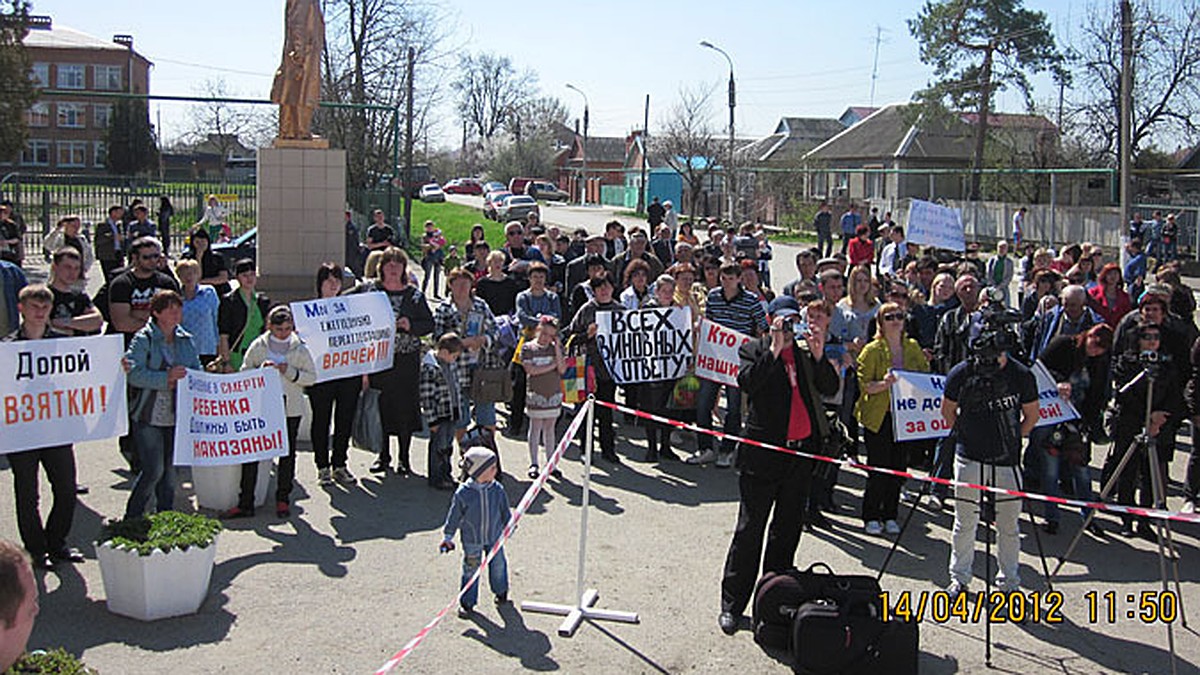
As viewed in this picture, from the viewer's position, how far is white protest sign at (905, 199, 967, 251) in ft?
60.7

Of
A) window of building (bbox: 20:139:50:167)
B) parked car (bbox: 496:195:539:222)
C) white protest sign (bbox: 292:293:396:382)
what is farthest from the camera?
window of building (bbox: 20:139:50:167)

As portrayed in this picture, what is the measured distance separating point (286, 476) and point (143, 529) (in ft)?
6.52

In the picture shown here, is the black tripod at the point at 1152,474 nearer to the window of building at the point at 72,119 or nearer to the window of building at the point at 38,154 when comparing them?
the window of building at the point at 38,154

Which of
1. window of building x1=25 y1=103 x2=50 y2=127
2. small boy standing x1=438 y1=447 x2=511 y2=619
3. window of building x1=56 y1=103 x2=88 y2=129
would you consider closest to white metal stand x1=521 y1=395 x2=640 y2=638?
small boy standing x1=438 y1=447 x2=511 y2=619

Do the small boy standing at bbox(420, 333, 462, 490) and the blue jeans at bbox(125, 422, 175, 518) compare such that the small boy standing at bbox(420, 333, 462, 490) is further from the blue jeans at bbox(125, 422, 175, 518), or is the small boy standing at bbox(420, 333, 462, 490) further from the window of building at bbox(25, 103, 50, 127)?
the window of building at bbox(25, 103, 50, 127)

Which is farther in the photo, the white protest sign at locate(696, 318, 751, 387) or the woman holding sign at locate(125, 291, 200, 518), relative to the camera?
the white protest sign at locate(696, 318, 751, 387)

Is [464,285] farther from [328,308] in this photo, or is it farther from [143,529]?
[143,529]

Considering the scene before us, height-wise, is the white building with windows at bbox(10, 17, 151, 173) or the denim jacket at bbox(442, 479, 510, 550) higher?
the white building with windows at bbox(10, 17, 151, 173)

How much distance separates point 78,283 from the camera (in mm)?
9438

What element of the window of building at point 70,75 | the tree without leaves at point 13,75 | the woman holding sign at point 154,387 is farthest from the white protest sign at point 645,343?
the window of building at point 70,75

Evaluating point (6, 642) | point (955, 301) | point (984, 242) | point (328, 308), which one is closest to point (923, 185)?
point (984, 242)

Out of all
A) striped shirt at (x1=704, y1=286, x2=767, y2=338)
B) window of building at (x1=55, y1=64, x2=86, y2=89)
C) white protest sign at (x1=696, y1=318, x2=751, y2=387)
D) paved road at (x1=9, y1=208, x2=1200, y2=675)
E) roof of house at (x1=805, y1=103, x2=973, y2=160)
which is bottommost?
paved road at (x1=9, y1=208, x2=1200, y2=675)

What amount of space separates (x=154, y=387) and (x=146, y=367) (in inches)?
6.9

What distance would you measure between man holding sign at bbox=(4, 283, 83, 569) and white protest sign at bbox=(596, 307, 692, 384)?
5.06m
